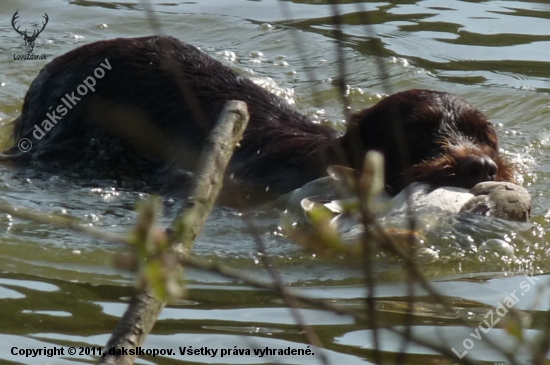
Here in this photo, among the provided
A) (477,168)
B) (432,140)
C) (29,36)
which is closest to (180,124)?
(432,140)

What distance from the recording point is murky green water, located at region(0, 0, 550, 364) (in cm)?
367

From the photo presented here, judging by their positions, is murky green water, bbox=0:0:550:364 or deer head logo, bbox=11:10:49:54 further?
deer head logo, bbox=11:10:49:54

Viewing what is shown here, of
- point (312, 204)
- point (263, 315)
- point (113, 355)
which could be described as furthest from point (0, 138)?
point (113, 355)

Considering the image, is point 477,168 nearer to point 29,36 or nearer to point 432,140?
point 432,140

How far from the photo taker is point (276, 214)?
5.16 m

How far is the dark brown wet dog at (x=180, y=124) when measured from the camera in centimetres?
511

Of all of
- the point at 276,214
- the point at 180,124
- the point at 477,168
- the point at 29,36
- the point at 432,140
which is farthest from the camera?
the point at 29,36

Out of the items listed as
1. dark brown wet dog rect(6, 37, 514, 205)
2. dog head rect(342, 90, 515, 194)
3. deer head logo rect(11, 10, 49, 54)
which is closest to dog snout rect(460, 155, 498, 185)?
dog head rect(342, 90, 515, 194)

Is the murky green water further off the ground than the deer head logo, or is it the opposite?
the deer head logo

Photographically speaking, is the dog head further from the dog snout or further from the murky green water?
the murky green water

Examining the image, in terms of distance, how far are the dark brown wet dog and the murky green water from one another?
32 cm

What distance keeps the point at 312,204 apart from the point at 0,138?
11.4 feet

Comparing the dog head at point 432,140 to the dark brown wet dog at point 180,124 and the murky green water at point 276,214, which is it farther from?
the murky green water at point 276,214

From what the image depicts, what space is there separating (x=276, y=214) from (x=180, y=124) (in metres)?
1.04
